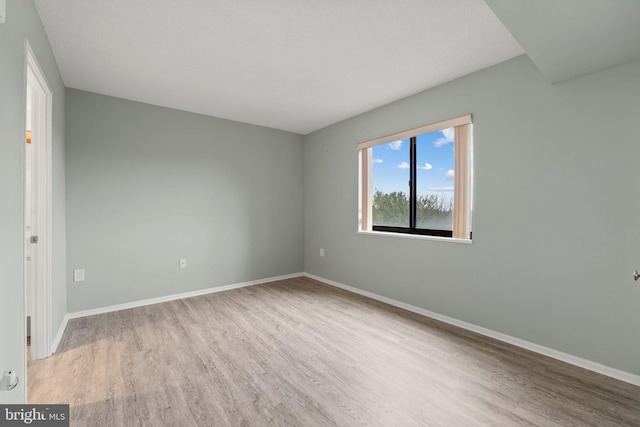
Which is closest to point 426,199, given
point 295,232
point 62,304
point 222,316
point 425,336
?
point 425,336

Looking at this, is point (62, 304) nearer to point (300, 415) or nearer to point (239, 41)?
point (300, 415)

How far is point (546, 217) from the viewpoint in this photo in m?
2.32

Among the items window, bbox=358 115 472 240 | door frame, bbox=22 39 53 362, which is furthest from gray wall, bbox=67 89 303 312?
window, bbox=358 115 472 240

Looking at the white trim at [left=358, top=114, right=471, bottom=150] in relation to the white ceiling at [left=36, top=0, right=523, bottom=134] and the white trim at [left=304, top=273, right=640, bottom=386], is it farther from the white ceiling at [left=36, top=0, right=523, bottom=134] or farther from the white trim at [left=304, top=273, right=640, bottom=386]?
the white trim at [left=304, top=273, right=640, bottom=386]

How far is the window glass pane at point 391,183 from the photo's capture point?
365 centimetres

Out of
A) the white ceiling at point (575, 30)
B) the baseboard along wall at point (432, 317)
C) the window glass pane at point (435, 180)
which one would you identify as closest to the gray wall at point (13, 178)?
the baseboard along wall at point (432, 317)

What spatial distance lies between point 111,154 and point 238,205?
1.65m

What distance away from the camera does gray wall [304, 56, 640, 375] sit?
199cm

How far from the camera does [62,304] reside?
2.88 metres

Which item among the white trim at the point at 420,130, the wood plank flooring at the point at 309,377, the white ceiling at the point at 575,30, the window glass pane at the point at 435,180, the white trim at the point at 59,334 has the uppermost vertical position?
the white ceiling at the point at 575,30

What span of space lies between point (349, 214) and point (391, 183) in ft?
2.45

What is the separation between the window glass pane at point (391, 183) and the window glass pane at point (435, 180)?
188 mm

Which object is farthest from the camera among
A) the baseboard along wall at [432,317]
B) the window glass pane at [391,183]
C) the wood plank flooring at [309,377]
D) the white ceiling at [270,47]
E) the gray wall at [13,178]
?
the window glass pane at [391,183]

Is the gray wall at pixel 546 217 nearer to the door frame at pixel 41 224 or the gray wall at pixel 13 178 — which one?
the gray wall at pixel 13 178
